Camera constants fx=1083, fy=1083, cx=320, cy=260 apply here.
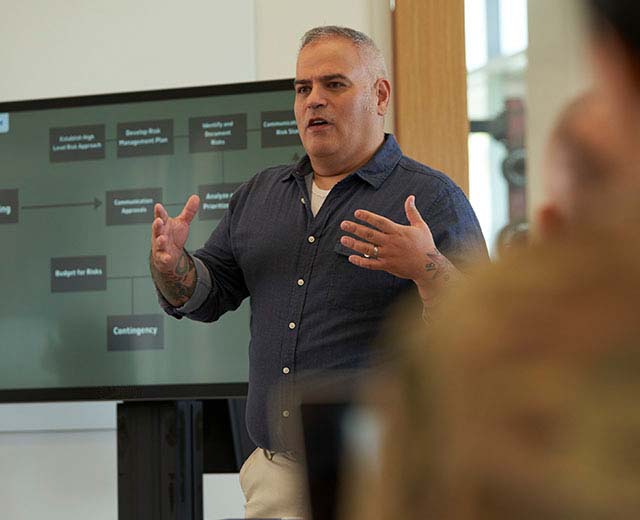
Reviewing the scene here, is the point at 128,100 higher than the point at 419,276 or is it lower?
higher

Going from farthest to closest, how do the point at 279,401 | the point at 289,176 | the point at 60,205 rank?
the point at 60,205
the point at 289,176
the point at 279,401

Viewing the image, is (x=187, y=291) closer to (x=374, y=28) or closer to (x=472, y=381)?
(x=374, y=28)

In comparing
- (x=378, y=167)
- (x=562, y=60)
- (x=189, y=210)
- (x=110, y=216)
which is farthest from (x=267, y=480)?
(x=562, y=60)

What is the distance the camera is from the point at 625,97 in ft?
0.97

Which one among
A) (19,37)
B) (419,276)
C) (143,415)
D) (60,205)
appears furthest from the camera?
(19,37)

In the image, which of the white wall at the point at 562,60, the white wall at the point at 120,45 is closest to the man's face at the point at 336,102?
the white wall at the point at 120,45

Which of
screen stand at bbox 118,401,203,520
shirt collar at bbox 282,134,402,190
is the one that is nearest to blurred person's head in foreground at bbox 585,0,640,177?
shirt collar at bbox 282,134,402,190

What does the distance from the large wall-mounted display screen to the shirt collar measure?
0.99 meters

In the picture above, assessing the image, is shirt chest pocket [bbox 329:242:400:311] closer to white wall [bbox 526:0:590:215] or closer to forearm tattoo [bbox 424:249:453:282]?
forearm tattoo [bbox 424:249:453:282]

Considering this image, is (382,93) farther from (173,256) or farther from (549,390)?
(549,390)

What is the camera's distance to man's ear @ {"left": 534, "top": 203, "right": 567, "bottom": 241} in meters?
0.30

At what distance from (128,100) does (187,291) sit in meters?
1.48

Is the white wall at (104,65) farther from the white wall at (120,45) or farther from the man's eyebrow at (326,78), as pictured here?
the man's eyebrow at (326,78)

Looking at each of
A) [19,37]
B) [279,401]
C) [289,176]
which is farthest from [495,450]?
[19,37]
